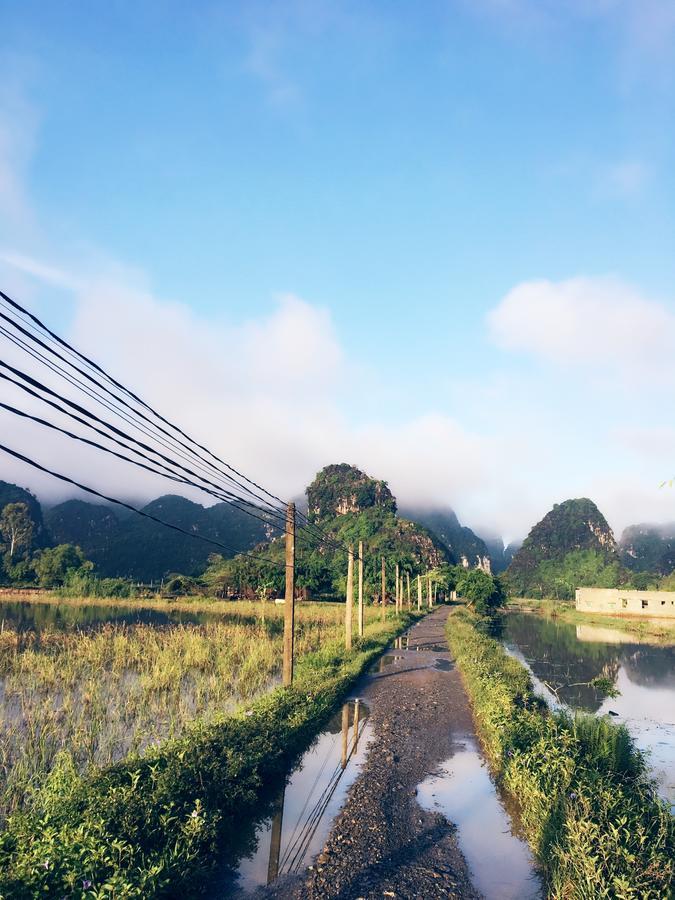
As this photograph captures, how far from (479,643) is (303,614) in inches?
792

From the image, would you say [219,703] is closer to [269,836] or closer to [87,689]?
[87,689]

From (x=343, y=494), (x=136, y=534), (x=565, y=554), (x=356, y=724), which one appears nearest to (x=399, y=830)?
(x=356, y=724)

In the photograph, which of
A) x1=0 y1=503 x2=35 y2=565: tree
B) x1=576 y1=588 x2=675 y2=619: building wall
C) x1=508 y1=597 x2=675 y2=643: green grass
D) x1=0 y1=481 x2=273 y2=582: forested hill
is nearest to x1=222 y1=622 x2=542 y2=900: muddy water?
x1=508 y1=597 x2=675 y2=643: green grass

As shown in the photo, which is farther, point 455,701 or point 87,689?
point 455,701

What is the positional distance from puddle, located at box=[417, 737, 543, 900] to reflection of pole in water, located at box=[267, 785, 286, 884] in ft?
7.37

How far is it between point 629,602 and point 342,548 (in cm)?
5239

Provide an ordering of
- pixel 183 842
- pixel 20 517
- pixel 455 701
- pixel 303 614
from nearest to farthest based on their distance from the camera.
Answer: pixel 183 842 < pixel 455 701 < pixel 303 614 < pixel 20 517

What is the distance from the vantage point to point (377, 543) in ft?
336

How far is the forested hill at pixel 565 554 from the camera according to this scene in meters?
100

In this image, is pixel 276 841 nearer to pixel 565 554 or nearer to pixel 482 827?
pixel 482 827

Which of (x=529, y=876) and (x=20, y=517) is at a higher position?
(x=20, y=517)

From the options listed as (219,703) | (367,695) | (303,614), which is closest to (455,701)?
(367,695)

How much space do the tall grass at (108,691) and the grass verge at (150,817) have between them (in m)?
0.83

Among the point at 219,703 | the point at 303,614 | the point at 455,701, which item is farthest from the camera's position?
the point at 303,614
